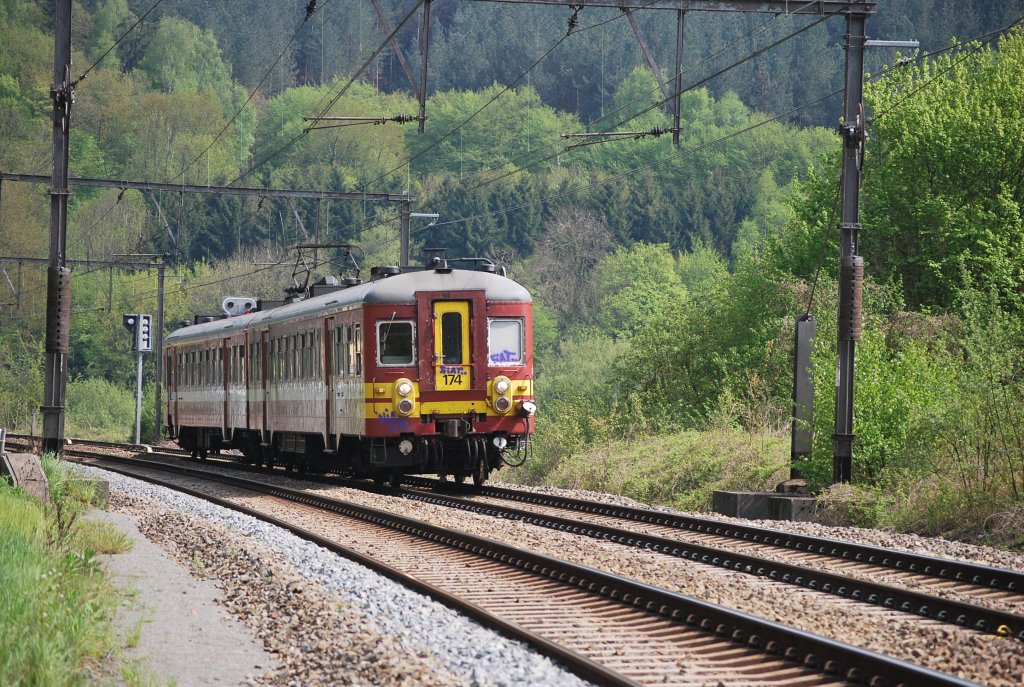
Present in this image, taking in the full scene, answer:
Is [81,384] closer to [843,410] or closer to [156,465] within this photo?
[156,465]

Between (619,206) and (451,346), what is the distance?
60.5 m

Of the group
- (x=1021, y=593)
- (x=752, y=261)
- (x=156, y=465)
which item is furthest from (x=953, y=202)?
(x=1021, y=593)

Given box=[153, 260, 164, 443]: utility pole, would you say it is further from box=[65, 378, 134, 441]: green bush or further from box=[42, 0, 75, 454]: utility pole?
box=[42, 0, 75, 454]: utility pole

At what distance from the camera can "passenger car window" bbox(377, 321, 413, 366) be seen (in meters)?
20.7

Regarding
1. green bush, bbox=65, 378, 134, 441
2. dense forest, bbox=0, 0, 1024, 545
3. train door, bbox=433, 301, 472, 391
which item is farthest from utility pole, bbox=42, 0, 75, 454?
green bush, bbox=65, 378, 134, 441

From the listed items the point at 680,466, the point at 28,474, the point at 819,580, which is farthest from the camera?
the point at 680,466

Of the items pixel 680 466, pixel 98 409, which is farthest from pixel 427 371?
pixel 98 409

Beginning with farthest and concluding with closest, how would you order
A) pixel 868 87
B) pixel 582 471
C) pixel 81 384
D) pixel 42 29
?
pixel 42 29 < pixel 81 384 < pixel 868 87 < pixel 582 471

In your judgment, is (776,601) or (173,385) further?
(173,385)

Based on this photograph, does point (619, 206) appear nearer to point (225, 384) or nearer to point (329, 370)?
point (225, 384)

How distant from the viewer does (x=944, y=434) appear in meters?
15.9

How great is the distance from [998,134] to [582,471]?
13.8 meters

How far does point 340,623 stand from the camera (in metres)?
9.16

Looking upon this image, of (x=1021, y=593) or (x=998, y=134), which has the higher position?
(x=998, y=134)
